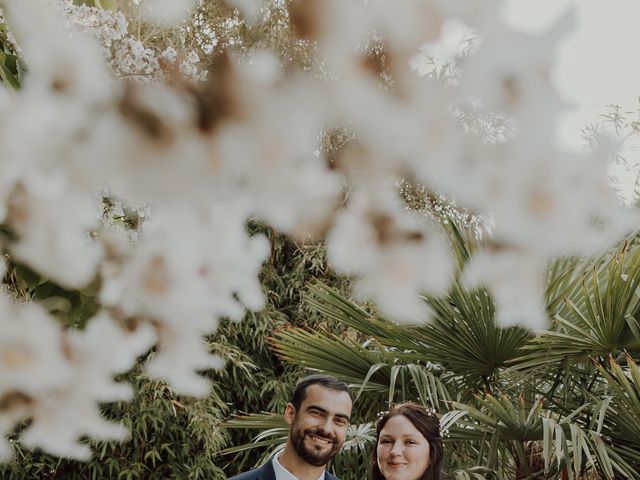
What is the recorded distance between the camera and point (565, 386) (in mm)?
3148

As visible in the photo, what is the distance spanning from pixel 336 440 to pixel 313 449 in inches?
3.3

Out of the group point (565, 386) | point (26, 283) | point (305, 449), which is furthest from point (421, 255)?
point (565, 386)

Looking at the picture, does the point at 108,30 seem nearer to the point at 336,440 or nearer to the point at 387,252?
the point at 387,252

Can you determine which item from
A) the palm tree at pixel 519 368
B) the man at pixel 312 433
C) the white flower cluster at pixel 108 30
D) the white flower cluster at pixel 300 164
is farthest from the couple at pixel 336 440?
the white flower cluster at pixel 300 164

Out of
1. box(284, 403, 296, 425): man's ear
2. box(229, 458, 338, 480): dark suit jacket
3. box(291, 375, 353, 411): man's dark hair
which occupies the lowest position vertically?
box(229, 458, 338, 480): dark suit jacket

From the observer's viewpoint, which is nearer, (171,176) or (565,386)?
(171,176)

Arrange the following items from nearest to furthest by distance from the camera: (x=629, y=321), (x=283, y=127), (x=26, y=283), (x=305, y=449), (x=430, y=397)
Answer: (x=283, y=127)
(x=26, y=283)
(x=305, y=449)
(x=629, y=321)
(x=430, y=397)

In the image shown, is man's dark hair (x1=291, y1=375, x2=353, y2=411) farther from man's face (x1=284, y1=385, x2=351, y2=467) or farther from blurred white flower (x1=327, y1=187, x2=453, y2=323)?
blurred white flower (x1=327, y1=187, x2=453, y2=323)

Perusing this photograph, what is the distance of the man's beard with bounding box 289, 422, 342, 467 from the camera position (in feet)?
7.65

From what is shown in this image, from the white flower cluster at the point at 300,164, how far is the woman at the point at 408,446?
6.91ft

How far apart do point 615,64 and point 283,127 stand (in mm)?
252

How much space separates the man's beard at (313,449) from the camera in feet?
7.65

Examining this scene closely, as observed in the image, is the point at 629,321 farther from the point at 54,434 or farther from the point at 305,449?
the point at 54,434

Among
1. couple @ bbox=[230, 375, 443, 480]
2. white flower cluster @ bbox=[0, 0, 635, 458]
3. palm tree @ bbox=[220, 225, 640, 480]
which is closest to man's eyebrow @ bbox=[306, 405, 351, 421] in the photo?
couple @ bbox=[230, 375, 443, 480]
